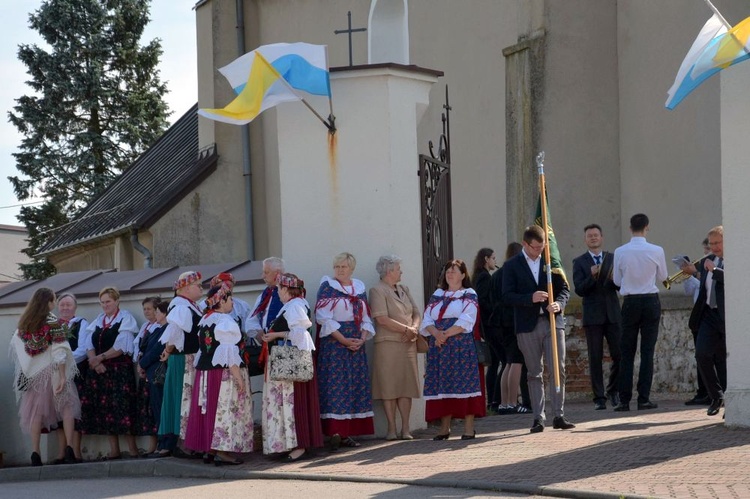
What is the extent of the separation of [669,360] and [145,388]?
685cm

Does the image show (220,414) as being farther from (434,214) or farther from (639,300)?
(639,300)

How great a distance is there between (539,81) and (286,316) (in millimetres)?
7487

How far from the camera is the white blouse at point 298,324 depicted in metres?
11.5

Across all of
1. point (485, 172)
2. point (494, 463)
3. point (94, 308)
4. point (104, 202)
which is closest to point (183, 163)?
point (104, 202)

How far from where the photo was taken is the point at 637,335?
44.1 feet

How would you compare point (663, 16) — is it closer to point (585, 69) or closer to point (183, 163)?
point (585, 69)

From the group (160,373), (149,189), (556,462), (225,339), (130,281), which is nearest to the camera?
(556,462)

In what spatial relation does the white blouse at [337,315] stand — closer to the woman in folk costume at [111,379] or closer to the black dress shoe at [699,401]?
the woman in folk costume at [111,379]

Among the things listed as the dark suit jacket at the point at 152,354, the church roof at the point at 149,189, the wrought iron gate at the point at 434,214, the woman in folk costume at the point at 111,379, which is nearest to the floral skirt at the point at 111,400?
the woman in folk costume at the point at 111,379

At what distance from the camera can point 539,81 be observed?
58.4ft

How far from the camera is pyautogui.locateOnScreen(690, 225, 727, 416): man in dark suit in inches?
484

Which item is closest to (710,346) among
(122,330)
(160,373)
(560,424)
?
(560,424)

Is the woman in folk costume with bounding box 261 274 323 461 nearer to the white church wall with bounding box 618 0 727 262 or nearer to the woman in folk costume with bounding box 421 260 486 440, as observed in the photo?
the woman in folk costume with bounding box 421 260 486 440

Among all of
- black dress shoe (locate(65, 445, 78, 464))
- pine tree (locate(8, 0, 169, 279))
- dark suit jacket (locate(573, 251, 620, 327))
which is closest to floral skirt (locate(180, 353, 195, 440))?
black dress shoe (locate(65, 445, 78, 464))
